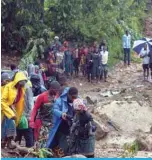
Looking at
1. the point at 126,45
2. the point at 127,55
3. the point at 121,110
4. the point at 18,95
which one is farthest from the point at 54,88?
the point at 127,55

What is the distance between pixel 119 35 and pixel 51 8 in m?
3.86

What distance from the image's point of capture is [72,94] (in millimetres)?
7031

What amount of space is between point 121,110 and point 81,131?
5471 millimetres

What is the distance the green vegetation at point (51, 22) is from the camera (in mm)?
18125

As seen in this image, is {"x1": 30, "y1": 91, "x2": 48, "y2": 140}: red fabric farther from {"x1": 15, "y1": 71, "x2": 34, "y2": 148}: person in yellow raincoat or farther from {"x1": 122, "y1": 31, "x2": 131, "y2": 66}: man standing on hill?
{"x1": 122, "y1": 31, "x2": 131, "y2": 66}: man standing on hill

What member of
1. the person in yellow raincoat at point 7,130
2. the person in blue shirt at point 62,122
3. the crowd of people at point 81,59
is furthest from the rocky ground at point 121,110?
the person in yellow raincoat at point 7,130

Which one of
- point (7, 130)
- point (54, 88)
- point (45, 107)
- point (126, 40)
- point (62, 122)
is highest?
point (126, 40)

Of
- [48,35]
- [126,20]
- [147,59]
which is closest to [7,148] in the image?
[147,59]

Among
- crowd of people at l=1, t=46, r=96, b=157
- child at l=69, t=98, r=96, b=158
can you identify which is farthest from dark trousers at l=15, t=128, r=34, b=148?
child at l=69, t=98, r=96, b=158

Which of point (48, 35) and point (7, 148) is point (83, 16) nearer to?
point (48, 35)

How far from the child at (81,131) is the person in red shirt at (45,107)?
2.01ft

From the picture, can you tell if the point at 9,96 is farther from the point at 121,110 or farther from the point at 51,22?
Answer: the point at 51,22

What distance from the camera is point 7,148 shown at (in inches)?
305

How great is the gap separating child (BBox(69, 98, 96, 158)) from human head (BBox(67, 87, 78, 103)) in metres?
0.26
